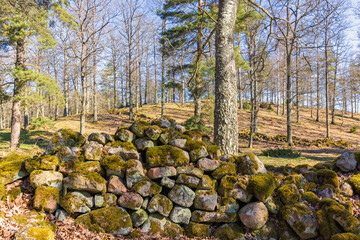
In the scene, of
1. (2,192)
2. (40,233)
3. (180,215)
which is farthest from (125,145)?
(2,192)

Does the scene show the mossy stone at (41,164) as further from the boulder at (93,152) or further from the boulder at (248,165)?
Answer: the boulder at (248,165)

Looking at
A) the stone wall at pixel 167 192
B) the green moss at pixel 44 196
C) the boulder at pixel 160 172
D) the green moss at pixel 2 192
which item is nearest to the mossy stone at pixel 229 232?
the stone wall at pixel 167 192

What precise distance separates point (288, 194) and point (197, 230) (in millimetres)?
1845

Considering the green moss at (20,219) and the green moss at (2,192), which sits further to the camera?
the green moss at (2,192)

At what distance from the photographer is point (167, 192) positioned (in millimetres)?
3328

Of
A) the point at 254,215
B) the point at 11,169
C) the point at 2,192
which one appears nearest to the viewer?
the point at 2,192

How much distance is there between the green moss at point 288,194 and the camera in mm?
3469

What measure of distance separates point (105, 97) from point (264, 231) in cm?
3973

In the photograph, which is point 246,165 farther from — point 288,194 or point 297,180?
point 297,180

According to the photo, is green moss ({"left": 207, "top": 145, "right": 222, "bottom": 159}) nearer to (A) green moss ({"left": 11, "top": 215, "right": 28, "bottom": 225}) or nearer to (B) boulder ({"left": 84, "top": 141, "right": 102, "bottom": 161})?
(B) boulder ({"left": 84, "top": 141, "right": 102, "bottom": 161})

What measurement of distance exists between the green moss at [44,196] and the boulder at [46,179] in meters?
0.07

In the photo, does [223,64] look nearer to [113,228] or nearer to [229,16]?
[229,16]

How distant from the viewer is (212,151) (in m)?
3.80

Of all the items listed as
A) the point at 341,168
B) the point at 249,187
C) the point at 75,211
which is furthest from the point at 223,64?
the point at 75,211
